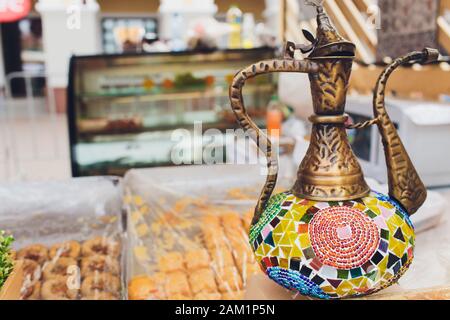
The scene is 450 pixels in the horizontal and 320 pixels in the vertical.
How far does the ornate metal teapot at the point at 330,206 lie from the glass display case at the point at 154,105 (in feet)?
6.92

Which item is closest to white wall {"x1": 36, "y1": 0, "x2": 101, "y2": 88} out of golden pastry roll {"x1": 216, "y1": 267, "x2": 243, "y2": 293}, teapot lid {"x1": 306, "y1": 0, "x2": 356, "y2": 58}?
golden pastry roll {"x1": 216, "y1": 267, "x2": 243, "y2": 293}

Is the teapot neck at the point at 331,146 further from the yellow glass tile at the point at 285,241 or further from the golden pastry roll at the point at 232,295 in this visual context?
the golden pastry roll at the point at 232,295

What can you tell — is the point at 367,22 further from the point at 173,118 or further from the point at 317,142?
the point at 317,142

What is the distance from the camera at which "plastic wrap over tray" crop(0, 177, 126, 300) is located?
1266mm

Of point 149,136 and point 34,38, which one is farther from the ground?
point 34,38

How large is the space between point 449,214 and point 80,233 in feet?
3.38

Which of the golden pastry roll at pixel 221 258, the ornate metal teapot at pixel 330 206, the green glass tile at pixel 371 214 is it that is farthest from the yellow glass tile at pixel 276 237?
the golden pastry roll at pixel 221 258

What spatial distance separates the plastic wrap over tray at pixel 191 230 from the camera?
1.21 metres

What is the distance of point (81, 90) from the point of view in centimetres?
283

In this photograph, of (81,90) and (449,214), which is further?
(81,90)

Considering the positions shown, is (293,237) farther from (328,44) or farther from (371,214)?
(328,44)

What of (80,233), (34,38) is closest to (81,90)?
(80,233)

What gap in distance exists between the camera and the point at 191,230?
142 cm

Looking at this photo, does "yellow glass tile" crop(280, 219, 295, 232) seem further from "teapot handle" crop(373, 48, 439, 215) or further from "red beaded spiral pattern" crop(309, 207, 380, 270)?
"teapot handle" crop(373, 48, 439, 215)
